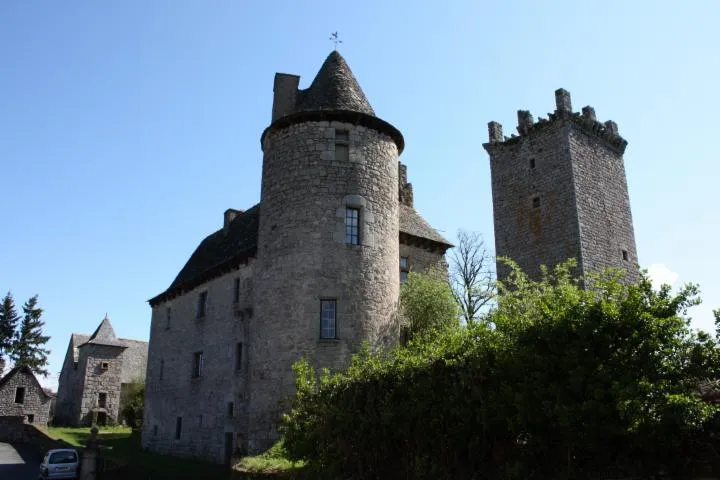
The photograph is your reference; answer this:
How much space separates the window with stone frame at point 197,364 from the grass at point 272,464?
1028cm

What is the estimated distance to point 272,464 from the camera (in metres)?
13.4

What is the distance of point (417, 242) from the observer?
73.0 feet

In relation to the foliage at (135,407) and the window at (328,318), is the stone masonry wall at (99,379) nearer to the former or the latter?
the foliage at (135,407)

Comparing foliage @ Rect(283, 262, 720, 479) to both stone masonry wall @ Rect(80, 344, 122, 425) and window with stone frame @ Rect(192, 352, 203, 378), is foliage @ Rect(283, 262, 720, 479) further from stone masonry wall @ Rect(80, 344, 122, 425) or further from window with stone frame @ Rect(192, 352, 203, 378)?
stone masonry wall @ Rect(80, 344, 122, 425)

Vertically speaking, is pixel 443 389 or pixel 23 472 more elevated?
pixel 443 389

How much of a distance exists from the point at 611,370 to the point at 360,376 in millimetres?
5270

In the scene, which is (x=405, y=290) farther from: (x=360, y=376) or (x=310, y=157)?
(x=360, y=376)

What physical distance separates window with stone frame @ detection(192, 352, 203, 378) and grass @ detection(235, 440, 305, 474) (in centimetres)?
1028

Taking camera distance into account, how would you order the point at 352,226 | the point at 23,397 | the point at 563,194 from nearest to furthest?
the point at 352,226 → the point at 563,194 → the point at 23,397

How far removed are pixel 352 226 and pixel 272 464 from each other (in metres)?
7.14

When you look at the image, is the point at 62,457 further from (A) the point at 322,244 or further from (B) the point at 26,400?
(B) the point at 26,400

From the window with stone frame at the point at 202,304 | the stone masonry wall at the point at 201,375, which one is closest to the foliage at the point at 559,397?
the stone masonry wall at the point at 201,375

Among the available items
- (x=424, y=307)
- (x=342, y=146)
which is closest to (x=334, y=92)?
(x=342, y=146)

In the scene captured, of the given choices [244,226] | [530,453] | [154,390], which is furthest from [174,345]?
[530,453]
